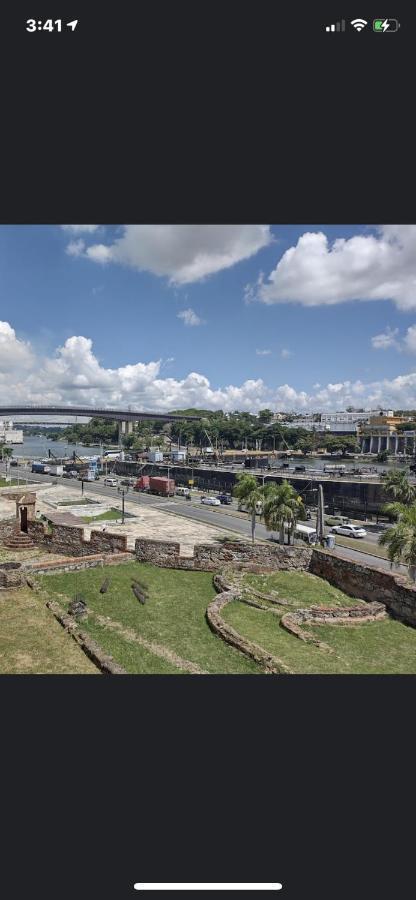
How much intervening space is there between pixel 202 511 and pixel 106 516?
34.8 feet

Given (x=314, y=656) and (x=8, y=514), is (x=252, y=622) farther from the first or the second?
(x=8, y=514)

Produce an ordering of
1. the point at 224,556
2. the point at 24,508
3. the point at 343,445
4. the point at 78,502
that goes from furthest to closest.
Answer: the point at 343,445
the point at 78,502
the point at 24,508
the point at 224,556

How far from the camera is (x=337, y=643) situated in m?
12.1

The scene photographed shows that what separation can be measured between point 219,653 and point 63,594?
251 inches

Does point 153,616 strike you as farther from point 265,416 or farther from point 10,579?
point 265,416

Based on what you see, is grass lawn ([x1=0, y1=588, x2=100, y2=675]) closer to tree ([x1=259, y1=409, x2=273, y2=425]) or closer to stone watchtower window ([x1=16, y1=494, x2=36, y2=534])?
stone watchtower window ([x1=16, y1=494, x2=36, y2=534])

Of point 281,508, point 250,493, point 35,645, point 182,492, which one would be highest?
point 250,493

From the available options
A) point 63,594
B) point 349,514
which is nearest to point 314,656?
point 63,594

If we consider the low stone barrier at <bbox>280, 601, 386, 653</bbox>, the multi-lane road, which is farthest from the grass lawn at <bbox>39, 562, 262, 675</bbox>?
the multi-lane road

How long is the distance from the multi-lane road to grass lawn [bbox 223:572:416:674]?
13742 mm

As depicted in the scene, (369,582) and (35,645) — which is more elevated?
(369,582)

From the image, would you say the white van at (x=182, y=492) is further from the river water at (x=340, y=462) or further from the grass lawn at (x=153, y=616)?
the river water at (x=340, y=462)

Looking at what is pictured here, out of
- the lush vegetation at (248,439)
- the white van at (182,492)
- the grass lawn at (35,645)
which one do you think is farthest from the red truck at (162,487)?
the lush vegetation at (248,439)

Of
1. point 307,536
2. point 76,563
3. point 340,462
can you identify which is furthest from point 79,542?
point 340,462
